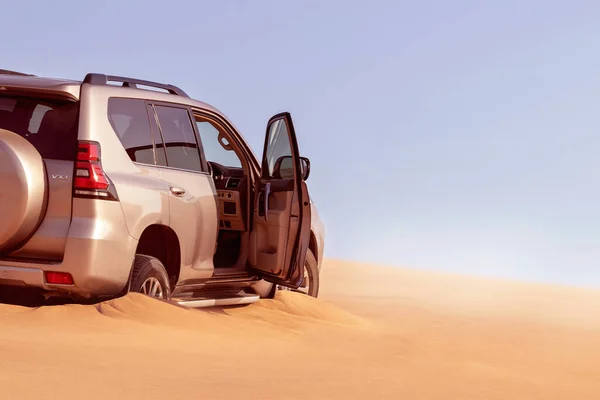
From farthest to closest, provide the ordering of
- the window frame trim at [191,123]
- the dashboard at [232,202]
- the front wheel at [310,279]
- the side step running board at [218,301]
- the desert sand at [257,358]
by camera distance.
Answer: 1. the front wheel at [310,279]
2. the dashboard at [232,202]
3. the side step running board at [218,301]
4. the window frame trim at [191,123]
5. the desert sand at [257,358]

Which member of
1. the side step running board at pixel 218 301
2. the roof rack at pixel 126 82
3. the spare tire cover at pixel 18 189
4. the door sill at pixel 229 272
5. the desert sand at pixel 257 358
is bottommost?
the desert sand at pixel 257 358

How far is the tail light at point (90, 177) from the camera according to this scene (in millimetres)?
7473

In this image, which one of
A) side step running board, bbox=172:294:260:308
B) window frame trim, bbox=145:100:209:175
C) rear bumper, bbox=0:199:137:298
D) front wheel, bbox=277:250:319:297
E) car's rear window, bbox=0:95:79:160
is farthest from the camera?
front wheel, bbox=277:250:319:297

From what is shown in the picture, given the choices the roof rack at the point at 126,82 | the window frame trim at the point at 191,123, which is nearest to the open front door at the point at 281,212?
the window frame trim at the point at 191,123

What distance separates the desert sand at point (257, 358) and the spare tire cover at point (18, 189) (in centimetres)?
64

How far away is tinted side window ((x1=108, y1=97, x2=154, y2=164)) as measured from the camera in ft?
26.2

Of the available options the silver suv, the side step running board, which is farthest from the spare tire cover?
the side step running board

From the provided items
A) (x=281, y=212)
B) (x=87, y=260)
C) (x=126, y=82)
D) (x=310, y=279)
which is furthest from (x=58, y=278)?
(x=310, y=279)

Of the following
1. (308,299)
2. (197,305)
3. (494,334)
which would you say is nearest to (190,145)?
(197,305)

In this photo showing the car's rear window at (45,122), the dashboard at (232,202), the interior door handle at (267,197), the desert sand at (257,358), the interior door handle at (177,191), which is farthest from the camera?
the dashboard at (232,202)

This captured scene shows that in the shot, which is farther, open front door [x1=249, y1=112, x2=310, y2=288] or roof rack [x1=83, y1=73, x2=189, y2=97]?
open front door [x1=249, y1=112, x2=310, y2=288]

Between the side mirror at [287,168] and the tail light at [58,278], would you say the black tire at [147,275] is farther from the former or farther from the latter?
the side mirror at [287,168]

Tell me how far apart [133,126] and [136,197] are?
2.36 ft

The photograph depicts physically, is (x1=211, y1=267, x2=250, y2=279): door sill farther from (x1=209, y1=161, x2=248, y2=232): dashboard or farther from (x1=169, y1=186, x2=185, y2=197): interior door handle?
(x1=169, y1=186, x2=185, y2=197): interior door handle
